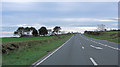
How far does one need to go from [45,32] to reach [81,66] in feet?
478

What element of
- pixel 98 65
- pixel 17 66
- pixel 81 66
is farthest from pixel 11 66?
pixel 98 65

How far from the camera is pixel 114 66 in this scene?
9.77 m

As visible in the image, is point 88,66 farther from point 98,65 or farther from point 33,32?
point 33,32

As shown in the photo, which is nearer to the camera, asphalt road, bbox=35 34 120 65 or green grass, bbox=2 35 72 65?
asphalt road, bbox=35 34 120 65

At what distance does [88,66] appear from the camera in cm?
980

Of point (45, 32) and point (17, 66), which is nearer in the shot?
point (17, 66)

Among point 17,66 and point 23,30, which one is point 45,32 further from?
point 17,66

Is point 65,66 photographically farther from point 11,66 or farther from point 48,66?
point 11,66

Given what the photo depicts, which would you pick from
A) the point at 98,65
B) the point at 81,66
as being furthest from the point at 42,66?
the point at 98,65

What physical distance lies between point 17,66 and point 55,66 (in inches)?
86.9

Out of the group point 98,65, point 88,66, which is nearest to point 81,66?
point 88,66

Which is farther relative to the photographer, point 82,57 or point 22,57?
point 22,57

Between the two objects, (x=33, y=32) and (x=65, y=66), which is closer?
(x=65, y=66)

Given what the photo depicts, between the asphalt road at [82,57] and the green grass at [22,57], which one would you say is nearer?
the asphalt road at [82,57]
